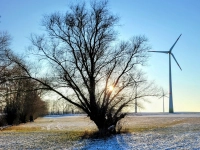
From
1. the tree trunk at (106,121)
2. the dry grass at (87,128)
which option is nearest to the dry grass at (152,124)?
the dry grass at (87,128)

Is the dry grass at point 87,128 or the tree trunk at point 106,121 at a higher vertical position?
the tree trunk at point 106,121

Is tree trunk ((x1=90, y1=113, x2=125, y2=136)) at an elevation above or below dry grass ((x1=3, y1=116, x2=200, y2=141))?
above

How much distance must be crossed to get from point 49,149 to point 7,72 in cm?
1874

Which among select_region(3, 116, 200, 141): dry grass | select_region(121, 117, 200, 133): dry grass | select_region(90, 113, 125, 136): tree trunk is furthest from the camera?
select_region(121, 117, 200, 133): dry grass

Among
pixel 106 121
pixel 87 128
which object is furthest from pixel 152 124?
pixel 106 121

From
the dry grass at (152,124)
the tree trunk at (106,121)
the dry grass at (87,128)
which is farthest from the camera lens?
the dry grass at (152,124)

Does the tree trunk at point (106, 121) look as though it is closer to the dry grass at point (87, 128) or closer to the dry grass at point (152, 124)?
the dry grass at point (87, 128)

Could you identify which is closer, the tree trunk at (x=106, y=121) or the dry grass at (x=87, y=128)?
the tree trunk at (x=106, y=121)

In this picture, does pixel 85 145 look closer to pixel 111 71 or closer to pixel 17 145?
pixel 17 145

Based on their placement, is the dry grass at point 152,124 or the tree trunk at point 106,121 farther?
the dry grass at point 152,124

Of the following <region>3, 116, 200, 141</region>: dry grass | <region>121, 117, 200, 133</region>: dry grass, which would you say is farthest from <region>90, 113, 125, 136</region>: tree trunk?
<region>121, 117, 200, 133</region>: dry grass

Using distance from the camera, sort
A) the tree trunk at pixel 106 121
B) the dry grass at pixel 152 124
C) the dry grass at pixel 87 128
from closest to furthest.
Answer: the tree trunk at pixel 106 121 < the dry grass at pixel 87 128 < the dry grass at pixel 152 124

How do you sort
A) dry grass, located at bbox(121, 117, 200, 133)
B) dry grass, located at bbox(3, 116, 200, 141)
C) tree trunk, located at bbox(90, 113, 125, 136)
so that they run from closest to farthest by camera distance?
tree trunk, located at bbox(90, 113, 125, 136)
dry grass, located at bbox(3, 116, 200, 141)
dry grass, located at bbox(121, 117, 200, 133)

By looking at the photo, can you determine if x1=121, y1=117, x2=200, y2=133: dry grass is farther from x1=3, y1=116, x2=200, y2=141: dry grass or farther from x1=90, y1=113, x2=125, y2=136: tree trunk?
x1=90, y1=113, x2=125, y2=136: tree trunk
